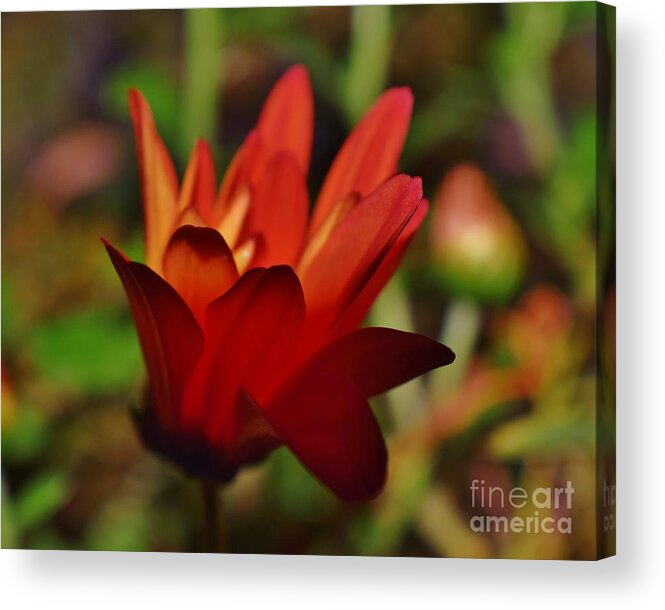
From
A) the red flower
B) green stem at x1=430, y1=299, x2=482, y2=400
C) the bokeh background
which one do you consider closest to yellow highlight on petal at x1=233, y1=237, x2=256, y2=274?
the red flower

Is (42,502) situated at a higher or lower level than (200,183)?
lower

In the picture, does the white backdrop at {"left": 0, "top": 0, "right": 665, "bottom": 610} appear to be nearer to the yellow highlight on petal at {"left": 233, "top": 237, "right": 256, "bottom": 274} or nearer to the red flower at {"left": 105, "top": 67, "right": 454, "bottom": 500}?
the red flower at {"left": 105, "top": 67, "right": 454, "bottom": 500}

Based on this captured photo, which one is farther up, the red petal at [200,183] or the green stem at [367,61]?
the green stem at [367,61]

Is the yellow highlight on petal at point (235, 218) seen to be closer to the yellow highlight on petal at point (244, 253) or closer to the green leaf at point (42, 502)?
the yellow highlight on petal at point (244, 253)

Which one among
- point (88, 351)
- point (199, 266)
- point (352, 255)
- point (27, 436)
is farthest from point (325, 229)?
point (27, 436)

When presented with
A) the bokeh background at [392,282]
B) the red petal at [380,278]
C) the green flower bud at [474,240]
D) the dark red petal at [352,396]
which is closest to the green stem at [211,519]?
the bokeh background at [392,282]

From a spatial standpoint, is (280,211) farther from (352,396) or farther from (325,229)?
(352,396)
